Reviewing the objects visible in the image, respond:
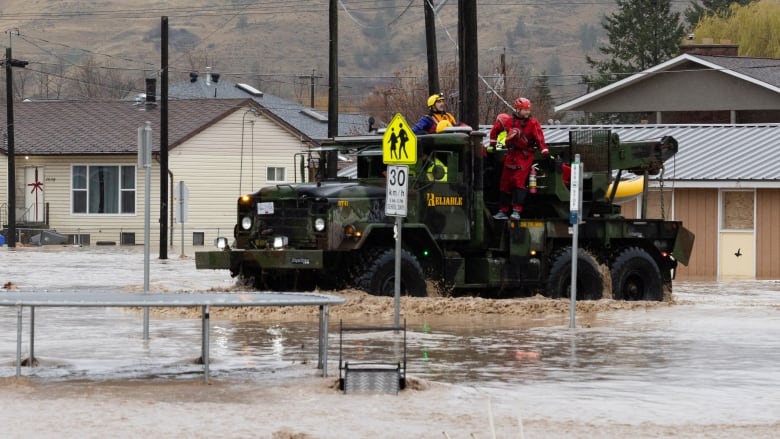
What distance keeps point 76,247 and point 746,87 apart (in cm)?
2210

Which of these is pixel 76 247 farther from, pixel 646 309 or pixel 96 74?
pixel 96 74

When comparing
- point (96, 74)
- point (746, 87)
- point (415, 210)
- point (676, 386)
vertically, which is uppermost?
point (96, 74)

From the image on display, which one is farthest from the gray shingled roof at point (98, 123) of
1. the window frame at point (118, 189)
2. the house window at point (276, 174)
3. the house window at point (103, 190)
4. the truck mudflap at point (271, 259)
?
the truck mudflap at point (271, 259)

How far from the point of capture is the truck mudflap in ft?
78.0

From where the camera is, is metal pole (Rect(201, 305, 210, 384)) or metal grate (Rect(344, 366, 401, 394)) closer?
metal grate (Rect(344, 366, 401, 394))

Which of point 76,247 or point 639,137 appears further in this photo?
point 76,247

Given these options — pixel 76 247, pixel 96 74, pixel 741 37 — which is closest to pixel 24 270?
pixel 76 247

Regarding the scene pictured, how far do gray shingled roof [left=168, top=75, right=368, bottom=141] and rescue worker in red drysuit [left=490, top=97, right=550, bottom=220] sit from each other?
152ft

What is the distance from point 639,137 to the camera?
44.0 m

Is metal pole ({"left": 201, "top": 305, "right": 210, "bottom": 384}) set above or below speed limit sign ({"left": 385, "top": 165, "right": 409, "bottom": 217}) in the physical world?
below

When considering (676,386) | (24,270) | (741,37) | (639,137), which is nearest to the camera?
(676,386)

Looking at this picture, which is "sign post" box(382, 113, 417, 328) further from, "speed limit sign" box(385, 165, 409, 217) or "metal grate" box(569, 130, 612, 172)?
"metal grate" box(569, 130, 612, 172)

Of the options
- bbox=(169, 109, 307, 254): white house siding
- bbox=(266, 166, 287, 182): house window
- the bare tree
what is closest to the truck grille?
bbox=(169, 109, 307, 254): white house siding

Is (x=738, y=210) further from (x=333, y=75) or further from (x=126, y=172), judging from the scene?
(x=126, y=172)
